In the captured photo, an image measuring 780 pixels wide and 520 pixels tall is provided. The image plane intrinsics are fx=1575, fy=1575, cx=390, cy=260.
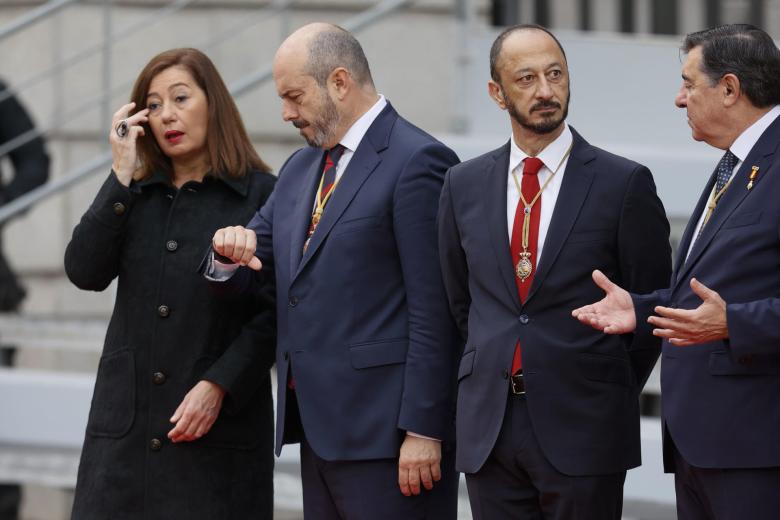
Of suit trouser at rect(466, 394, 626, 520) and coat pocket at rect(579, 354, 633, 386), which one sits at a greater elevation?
coat pocket at rect(579, 354, 633, 386)

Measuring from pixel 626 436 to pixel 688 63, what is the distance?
919mm

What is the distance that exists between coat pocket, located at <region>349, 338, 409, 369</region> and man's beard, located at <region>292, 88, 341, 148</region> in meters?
0.58

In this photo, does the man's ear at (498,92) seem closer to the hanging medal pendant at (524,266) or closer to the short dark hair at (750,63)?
the hanging medal pendant at (524,266)

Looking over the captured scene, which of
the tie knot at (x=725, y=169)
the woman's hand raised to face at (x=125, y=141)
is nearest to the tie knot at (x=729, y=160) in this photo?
the tie knot at (x=725, y=169)

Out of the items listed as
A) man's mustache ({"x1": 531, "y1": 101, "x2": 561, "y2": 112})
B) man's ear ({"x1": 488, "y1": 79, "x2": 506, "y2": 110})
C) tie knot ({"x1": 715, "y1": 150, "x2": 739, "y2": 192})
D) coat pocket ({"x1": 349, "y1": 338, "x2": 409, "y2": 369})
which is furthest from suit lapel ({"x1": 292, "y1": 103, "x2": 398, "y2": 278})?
tie knot ({"x1": 715, "y1": 150, "x2": 739, "y2": 192})

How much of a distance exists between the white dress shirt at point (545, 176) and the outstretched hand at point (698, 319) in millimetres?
465

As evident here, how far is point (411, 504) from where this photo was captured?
408 cm

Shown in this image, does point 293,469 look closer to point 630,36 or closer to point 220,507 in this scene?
point 220,507

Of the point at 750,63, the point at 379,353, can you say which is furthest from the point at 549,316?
the point at 750,63

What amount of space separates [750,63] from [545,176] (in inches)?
22.7

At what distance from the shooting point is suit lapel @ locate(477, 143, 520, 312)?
3865 mm

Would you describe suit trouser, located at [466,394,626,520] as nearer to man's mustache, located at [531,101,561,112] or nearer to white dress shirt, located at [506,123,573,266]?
white dress shirt, located at [506,123,573,266]

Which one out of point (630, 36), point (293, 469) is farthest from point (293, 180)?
point (630, 36)

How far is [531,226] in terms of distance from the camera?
12.8ft
